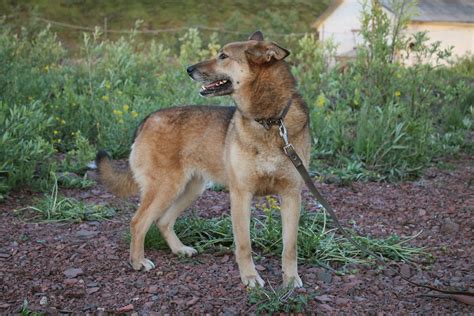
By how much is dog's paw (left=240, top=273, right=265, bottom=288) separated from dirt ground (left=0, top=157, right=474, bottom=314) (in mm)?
67

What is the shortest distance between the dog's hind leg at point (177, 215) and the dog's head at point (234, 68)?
2.92 ft

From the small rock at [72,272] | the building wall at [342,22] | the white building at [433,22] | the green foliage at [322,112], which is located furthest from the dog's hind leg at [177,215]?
the building wall at [342,22]

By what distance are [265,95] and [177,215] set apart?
4.31ft

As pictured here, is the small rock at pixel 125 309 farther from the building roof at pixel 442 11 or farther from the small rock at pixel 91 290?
the building roof at pixel 442 11

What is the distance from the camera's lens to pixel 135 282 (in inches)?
154

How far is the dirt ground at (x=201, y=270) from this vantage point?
357 cm

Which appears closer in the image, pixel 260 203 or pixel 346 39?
pixel 260 203

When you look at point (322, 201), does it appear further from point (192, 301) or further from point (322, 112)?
point (322, 112)

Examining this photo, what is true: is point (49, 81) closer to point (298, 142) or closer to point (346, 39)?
point (298, 142)

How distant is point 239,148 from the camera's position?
12.8 feet

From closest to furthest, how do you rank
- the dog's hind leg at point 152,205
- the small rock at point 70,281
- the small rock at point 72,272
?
the small rock at point 70,281 → the small rock at point 72,272 → the dog's hind leg at point 152,205

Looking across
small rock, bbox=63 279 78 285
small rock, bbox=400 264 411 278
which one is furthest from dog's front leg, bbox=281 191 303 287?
small rock, bbox=63 279 78 285

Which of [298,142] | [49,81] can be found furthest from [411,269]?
[49,81]

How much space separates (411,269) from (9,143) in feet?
12.1
